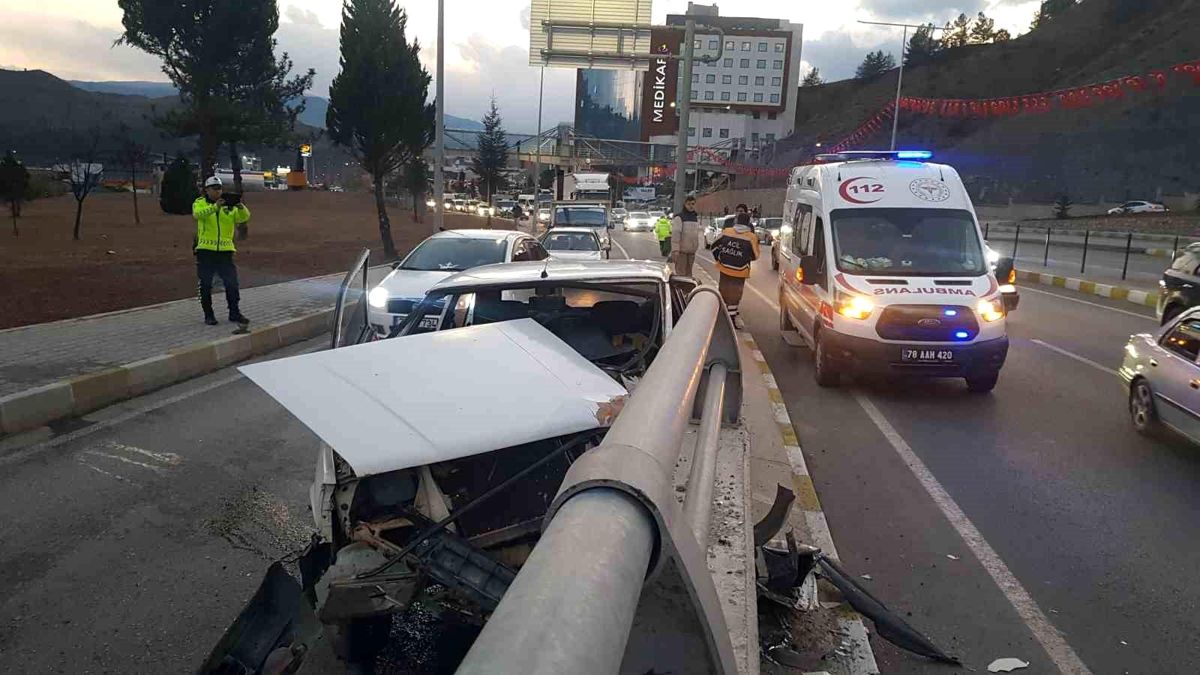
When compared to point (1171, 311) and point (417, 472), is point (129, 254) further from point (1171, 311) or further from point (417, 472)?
point (1171, 311)

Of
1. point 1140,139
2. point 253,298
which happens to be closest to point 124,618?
point 253,298

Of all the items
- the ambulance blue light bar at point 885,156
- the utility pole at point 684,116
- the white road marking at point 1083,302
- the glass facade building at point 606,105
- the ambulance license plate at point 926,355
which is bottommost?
the white road marking at point 1083,302

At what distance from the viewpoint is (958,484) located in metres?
5.81

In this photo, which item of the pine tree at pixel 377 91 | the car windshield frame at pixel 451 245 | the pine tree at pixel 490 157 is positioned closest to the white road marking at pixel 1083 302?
the car windshield frame at pixel 451 245

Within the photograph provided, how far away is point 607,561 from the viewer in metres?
1.14

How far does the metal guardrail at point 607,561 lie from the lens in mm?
990

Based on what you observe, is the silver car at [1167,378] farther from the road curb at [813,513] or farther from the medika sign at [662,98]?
the medika sign at [662,98]

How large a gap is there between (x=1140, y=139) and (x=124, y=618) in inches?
2371

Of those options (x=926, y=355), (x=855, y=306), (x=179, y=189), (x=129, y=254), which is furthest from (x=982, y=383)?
(x=179, y=189)

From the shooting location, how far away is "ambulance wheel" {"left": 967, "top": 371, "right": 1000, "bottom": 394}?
8.26 m

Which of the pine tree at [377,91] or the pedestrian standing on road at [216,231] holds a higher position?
the pine tree at [377,91]

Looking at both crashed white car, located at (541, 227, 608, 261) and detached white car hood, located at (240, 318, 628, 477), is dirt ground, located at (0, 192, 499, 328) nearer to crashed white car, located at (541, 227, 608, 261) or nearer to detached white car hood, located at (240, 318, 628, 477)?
crashed white car, located at (541, 227, 608, 261)

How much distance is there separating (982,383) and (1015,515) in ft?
11.4

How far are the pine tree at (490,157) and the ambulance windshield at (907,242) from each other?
7436 cm
